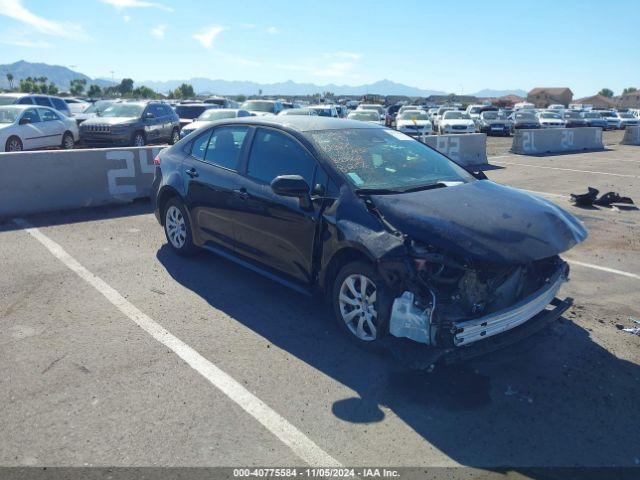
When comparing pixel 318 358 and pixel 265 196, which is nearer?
pixel 318 358

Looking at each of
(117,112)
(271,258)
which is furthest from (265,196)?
(117,112)

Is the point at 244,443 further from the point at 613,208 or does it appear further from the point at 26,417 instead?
the point at 613,208

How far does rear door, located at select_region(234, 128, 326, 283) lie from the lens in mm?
4730

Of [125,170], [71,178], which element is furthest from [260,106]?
[71,178]

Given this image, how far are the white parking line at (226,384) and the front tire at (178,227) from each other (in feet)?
3.39

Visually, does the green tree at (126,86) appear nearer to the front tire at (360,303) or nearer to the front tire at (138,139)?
the front tire at (138,139)

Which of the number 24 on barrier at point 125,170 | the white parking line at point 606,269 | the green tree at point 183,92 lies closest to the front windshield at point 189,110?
the number 24 on barrier at point 125,170

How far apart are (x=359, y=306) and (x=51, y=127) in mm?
13907

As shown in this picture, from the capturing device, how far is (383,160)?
16.5ft

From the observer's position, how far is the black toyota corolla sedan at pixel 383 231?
12.5 feet

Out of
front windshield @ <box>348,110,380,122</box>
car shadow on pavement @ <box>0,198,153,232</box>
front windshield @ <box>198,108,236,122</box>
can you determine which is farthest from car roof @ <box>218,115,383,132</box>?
front windshield @ <box>348,110,380,122</box>

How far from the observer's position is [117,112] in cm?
1695

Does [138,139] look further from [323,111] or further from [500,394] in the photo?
[500,394]

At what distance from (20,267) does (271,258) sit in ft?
10.2
